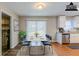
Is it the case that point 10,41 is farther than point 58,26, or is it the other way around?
point 58,26

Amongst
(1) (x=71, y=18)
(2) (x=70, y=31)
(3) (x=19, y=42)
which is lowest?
(3) (x=19, y=42)

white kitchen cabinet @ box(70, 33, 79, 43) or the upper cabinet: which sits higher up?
the upper cabinet

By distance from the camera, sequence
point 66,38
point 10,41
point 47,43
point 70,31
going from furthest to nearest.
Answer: point 70,31 < point 66,38 < point 10,41 < point 47,43

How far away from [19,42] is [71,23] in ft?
13.6

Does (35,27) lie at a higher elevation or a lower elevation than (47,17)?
lower

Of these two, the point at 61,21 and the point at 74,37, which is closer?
the point at 74,37

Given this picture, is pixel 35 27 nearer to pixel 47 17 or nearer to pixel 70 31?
pixel 47 17

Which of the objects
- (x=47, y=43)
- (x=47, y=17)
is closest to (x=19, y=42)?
(x=47, y=17)

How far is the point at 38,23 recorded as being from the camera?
11336 millimetres

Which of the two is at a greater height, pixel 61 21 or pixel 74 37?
pixel 61 21

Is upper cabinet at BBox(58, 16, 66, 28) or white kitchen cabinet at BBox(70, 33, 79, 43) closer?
white kitchen cabinet at BBox(70, 33, 79, 43)

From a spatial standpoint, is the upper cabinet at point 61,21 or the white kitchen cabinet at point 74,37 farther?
the upper cabinet at point 61,21

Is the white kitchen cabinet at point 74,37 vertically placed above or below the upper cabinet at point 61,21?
below

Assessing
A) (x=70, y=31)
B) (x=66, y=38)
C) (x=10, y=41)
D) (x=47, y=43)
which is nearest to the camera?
(x=47, y=43)
